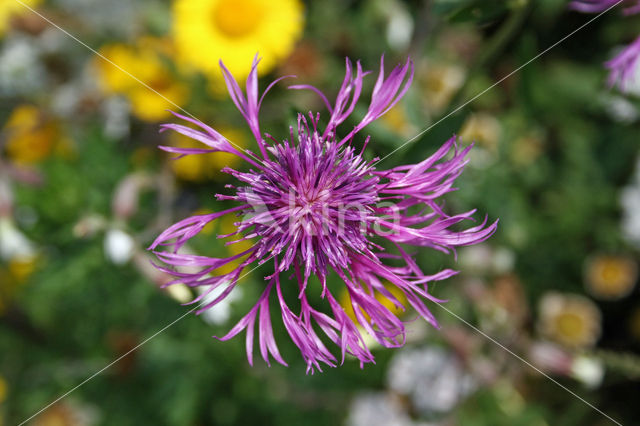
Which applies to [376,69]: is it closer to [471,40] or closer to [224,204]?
[471,40]

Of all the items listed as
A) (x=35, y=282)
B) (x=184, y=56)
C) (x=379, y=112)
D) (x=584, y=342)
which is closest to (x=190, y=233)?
(x=379, y=112)

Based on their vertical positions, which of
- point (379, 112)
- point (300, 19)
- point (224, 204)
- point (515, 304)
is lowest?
point (515, 304)

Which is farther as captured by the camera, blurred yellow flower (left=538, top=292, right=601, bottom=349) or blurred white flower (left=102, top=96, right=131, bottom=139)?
blurred white flower (left=102, top=96, right=131, bottom=139)

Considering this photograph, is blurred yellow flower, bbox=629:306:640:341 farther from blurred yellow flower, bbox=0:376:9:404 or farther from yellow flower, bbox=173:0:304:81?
blurred yellow flower, bbox=0:376:9:404

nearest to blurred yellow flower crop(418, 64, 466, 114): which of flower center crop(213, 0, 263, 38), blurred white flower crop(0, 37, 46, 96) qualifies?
flower center crop(213, 0, 263, 38)

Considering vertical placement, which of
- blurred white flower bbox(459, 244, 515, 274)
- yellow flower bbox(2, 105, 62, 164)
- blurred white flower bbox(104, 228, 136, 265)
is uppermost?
yellow flower bbox(2, 105, 62, 164)

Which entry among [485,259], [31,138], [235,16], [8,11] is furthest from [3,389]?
[485,259]

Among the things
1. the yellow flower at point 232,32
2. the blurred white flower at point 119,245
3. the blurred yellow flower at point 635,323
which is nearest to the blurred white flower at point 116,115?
the yellow flower at point 232,32

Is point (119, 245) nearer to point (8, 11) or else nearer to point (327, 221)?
point (327, 221)
